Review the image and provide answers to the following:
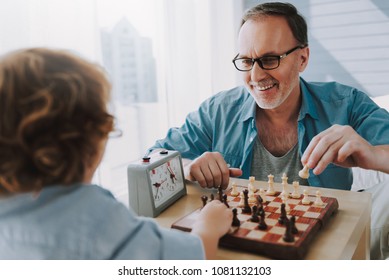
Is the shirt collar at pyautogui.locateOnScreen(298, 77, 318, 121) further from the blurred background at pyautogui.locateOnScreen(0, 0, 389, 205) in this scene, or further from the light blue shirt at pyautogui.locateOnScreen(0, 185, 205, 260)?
the light blue shirt at pyautogui.locateOnScreen(0, 185, 205, 260)

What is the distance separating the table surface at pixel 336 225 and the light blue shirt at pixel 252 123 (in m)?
0.41

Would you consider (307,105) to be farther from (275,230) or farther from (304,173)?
(275,230)

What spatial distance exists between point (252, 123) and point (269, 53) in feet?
1.20

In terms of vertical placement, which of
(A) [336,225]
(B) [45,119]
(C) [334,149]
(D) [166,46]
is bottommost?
(A) [336,225]

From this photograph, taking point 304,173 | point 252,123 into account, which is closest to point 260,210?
point 304,173

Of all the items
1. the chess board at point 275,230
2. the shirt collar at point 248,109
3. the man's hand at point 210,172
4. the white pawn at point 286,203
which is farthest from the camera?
the shirt collar at point 248,109

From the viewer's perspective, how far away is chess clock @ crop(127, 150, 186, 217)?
1259mm

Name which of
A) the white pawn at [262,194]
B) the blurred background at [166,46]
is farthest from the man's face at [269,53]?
the blurred background at [166,46]

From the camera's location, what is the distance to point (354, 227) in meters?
1.13

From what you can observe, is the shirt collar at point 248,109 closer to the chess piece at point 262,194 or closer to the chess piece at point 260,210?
the chess piece at point 262,194

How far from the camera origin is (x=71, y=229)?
29.1 inches

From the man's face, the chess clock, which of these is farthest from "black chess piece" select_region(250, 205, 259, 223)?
the man's face

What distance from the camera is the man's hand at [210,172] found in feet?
4.82

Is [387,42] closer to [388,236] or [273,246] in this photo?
[388,236]
